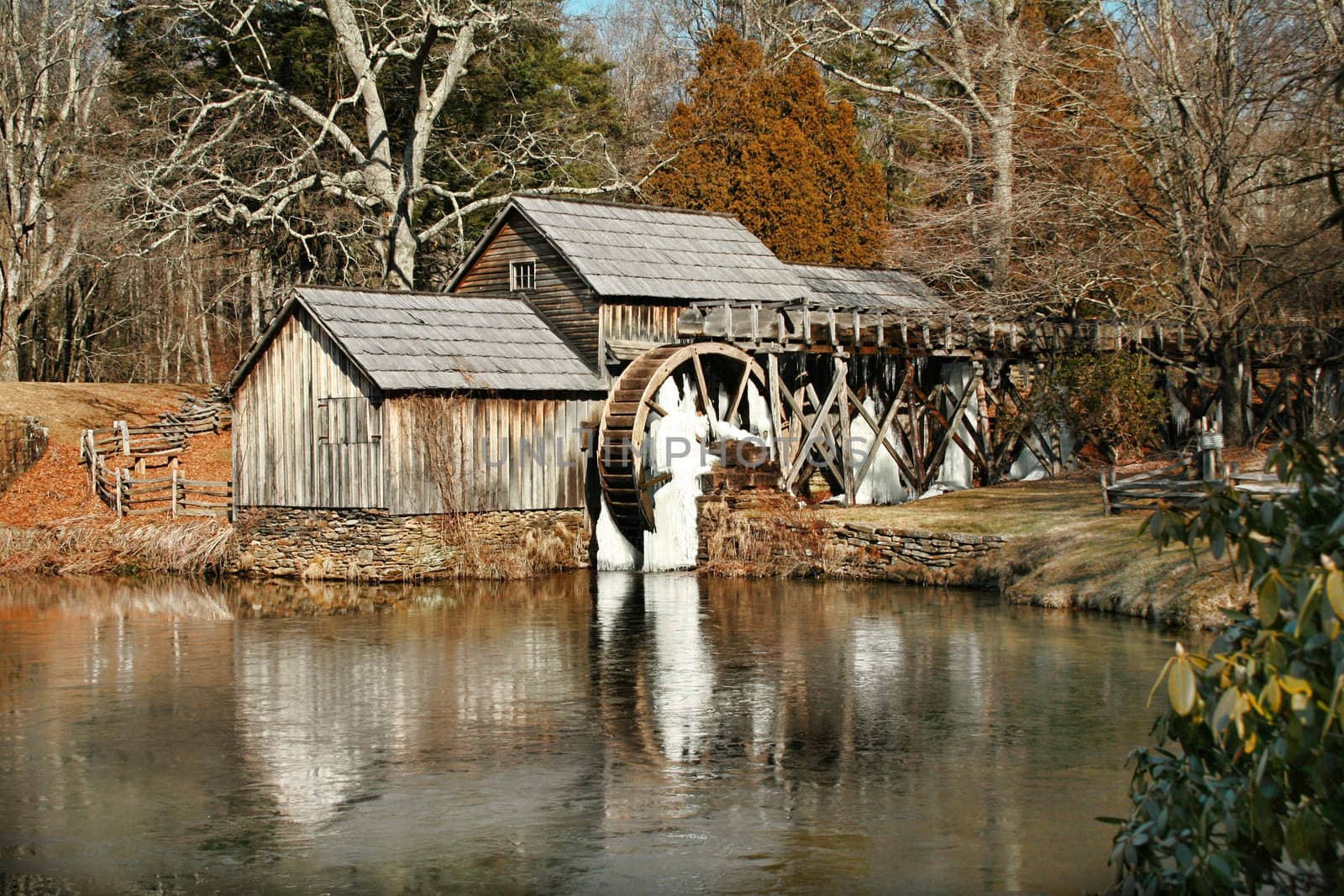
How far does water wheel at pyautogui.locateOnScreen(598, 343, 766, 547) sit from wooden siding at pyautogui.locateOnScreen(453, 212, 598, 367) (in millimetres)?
1581

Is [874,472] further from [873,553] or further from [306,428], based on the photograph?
[306,428]

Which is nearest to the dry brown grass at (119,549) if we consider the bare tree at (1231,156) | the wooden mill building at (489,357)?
the wooden mill building at (489,357)

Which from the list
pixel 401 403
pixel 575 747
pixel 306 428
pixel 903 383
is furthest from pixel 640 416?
pixel 575 747

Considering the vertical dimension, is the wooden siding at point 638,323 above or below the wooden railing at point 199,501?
above

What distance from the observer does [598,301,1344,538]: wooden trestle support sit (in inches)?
1018

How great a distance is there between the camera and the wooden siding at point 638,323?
89.0 ft

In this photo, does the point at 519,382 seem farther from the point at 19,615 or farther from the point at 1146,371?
the point at 1146,371

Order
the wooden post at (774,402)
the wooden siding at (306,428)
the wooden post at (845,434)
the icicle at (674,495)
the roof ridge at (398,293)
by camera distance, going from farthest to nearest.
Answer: the wooden post at (845,434), the wooden post at (774,402), the roof ridge at (398,293), the icicle at (674,495), the wooden siding at (306,428)

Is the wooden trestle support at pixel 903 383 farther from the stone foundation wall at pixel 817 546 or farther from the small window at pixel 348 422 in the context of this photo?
the small window at pixel 348 422

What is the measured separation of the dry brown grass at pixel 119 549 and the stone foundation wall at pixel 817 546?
849 cm

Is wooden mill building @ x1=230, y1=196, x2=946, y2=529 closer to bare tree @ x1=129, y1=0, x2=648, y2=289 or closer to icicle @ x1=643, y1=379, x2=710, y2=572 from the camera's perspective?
icicle @ x1=643, y1=379, x2=710, y2=572

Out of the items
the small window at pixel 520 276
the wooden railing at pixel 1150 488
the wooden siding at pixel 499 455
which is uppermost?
the small window at pixel 520 276

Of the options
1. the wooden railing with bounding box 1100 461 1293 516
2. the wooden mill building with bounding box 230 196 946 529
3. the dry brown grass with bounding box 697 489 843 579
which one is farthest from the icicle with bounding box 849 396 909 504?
the wooden railing with bounding box 1100 461 1293 516

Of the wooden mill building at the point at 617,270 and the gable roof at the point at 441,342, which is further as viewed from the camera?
the wooden mill building at the point at 617,270
